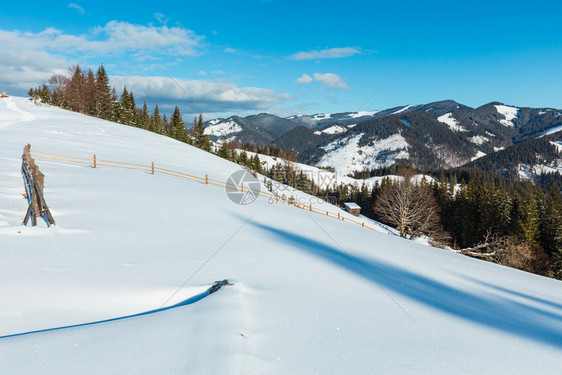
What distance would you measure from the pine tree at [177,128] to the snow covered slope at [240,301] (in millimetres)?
53570

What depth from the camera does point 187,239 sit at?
395 inches

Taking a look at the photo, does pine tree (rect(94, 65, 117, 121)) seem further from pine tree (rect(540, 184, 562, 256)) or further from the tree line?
pine tree (rect(540, 184, 562, 256))

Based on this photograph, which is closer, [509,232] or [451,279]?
[451,279]

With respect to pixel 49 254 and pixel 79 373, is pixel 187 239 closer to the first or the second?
pixel 49 254

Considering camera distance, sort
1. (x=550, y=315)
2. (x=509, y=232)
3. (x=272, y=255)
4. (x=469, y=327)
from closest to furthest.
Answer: (x=469, y=327) → (x=550, y=315) → (x=272, y=255) → (x=509, y=232)

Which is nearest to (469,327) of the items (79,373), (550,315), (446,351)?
(446,351)

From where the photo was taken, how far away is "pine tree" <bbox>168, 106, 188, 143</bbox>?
211 feet

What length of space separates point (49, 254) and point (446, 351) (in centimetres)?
976

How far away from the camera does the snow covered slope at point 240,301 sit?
3744 mm

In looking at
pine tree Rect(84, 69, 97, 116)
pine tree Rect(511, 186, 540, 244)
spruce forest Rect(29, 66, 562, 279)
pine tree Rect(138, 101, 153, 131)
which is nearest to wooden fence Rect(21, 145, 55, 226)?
spruce forest Rect(29, 66, 562, 279)

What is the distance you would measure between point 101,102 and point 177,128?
19.5 meters

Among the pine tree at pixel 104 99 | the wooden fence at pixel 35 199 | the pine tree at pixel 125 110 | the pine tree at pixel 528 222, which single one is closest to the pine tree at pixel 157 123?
the pine tree at pixel 125 110

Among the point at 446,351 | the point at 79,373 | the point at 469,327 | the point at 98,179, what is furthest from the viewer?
the point at 98,179

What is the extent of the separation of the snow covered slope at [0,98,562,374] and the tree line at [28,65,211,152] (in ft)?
188
